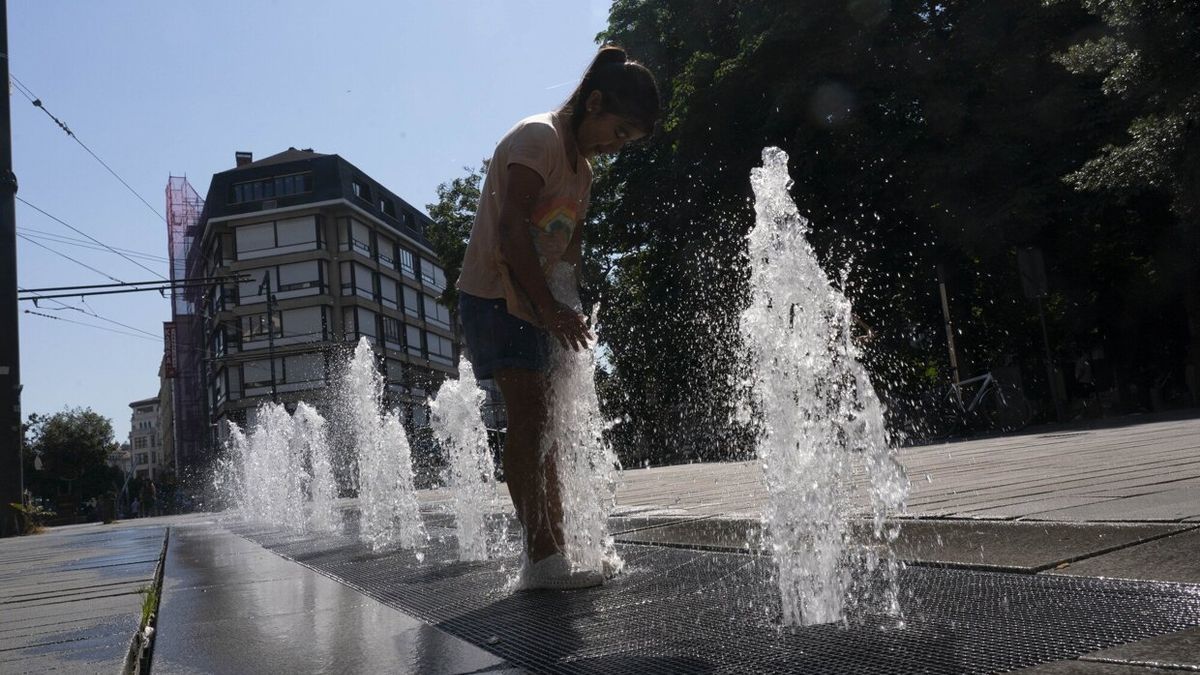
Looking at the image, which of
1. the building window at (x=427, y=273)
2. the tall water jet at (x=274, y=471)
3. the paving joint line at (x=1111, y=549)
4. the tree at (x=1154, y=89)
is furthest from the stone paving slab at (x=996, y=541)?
the building window at (x=427, y=273)

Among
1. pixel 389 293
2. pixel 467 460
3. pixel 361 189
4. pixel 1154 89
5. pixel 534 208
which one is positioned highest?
pixel 361 189

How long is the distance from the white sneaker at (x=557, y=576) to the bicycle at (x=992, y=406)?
14.7 m

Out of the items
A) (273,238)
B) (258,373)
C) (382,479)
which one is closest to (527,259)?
(382,479)

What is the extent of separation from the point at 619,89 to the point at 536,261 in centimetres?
65

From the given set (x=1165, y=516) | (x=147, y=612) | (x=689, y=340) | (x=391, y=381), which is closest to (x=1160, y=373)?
(x=689, y=340)

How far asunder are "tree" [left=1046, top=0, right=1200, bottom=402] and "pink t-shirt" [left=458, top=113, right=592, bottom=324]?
12441 millimetres

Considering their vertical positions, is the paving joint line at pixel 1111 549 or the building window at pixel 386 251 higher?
the building window at pixel 386 251

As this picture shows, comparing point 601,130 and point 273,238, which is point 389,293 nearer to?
point 273,238

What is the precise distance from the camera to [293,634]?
2.59 metres

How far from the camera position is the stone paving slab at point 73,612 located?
2.48 metres

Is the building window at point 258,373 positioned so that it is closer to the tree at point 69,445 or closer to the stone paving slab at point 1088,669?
the tree at point 69,445

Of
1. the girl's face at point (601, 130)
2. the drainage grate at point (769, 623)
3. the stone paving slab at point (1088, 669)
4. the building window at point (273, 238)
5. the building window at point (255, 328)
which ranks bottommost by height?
the stone paving slab at point (1088, 669)

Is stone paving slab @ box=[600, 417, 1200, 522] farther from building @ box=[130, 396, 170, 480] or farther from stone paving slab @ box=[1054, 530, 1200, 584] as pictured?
building @ box=[130, 396, 170, 480]

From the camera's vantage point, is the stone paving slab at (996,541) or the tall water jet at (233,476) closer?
the stone paving slab at (996,541)
